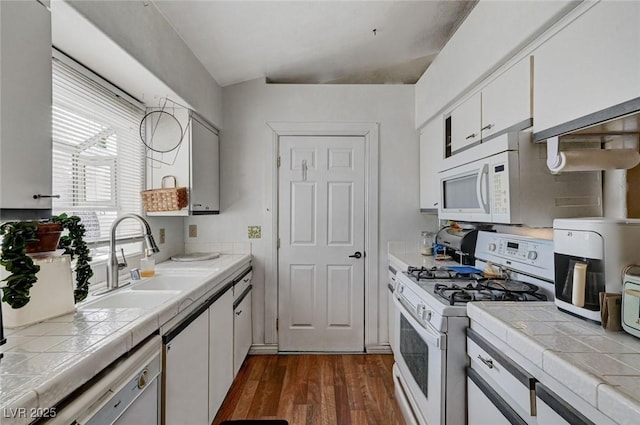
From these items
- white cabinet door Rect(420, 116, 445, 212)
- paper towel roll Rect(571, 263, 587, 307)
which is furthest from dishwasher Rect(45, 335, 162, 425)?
white cabinet door Rect(420, 116, 445, 212)

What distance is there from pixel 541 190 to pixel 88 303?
211 cm

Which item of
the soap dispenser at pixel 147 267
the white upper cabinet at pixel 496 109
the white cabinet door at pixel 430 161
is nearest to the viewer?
the white upper cabinet at pixel 496 109

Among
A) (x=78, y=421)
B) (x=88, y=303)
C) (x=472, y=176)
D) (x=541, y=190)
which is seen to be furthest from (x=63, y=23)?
(x=541, y=190)

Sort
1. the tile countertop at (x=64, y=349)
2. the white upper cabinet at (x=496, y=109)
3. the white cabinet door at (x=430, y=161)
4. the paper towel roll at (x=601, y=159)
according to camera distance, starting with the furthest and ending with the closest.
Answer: the white cabinet door at (x=430, y=161)
the white upper cabinet at (x=496, y=109)
the paper towel roll at (x=601, y=159)
the tile countertop at (x=64, y=349)

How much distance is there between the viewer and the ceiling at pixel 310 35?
193 cm

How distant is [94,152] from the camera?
181cm

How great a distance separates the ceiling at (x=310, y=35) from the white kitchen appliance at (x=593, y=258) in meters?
1.73

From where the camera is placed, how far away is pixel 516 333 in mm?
1033

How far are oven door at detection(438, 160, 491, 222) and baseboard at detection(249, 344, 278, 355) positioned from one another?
187 centimetres

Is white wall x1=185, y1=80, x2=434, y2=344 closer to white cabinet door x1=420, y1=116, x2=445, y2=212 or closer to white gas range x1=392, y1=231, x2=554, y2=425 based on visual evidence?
white cabinet door x1=420, y1=116, x2=445, y2=212

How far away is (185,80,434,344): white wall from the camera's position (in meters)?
2.88

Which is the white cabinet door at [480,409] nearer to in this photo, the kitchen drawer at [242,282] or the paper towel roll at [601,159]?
the paper towel roll at [601,159]

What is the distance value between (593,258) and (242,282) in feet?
7.13

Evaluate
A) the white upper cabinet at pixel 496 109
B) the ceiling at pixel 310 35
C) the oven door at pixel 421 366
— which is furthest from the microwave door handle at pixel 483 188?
the ceiling at pixel 310 35
